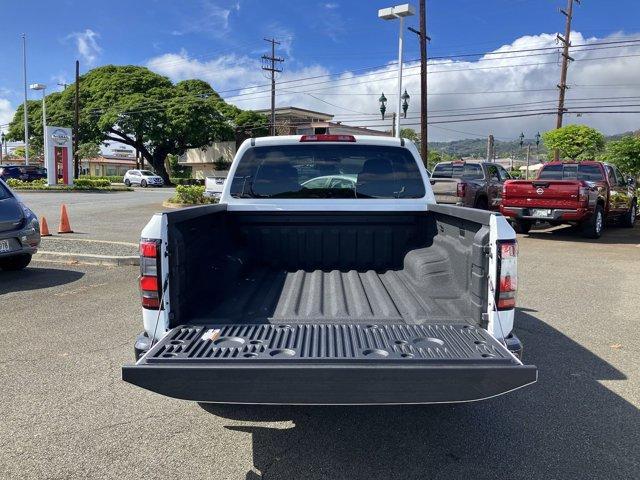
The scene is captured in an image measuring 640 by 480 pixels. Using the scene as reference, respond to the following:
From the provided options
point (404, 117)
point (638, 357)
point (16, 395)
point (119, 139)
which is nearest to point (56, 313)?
point (16, 395)

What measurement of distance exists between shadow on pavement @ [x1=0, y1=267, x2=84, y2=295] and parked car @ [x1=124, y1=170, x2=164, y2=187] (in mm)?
41177

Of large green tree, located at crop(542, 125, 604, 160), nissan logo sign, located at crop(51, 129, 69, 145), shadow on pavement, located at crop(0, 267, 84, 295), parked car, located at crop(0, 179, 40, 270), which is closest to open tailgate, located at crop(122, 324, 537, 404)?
shadow on pavement, located at crop(0, 267, 84, 295)

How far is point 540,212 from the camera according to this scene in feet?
40.6

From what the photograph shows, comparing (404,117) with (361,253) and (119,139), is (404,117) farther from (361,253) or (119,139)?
(119,139)

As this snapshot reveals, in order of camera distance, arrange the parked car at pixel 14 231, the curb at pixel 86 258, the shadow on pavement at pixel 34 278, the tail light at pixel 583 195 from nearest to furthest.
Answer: the shadow on pavement at pixel 34 278
the parked car at pixel 14 231
the curb at pixel 86 258
the tail light at pixel 583 195

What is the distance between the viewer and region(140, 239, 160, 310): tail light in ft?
9.26

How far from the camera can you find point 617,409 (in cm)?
364

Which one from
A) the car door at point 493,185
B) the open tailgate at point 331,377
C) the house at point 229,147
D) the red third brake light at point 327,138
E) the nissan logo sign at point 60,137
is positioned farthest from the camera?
the house at point 229,147

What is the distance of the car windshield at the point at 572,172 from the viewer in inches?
550

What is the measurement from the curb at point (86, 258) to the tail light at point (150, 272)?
614 cm

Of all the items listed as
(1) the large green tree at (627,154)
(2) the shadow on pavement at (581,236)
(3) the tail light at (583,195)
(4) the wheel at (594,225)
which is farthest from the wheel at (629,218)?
(1) the large green tree at (627,154)

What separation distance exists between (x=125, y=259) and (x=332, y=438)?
6.62 meters

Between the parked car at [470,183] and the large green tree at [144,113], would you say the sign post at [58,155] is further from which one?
→ the parked car at [470,183]

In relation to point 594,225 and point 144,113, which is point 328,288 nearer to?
point 594,225
